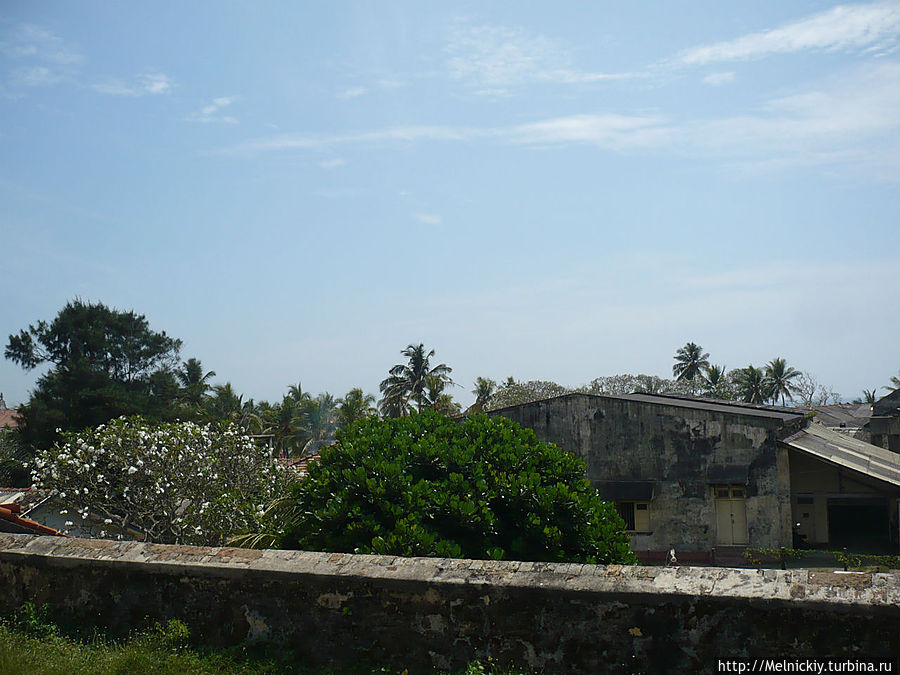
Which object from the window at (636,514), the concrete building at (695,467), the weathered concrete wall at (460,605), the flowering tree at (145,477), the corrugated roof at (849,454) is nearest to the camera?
the weathered concrete wall at (460,605)

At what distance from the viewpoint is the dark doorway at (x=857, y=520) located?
2872cm

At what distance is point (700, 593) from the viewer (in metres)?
4.07

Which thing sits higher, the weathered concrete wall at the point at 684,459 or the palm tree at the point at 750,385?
the palm tree at the point at 750,385

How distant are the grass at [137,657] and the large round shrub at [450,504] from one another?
7.74ft

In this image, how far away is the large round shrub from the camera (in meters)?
7.47

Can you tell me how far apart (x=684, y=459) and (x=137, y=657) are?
72.2 ft

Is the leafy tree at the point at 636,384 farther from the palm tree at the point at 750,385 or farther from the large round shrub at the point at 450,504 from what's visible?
the large round shrub at the point at 450,504

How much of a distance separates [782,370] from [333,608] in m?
83.2

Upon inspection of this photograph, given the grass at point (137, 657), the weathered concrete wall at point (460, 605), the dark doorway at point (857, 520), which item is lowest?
the dark doorway at point (857, 520)

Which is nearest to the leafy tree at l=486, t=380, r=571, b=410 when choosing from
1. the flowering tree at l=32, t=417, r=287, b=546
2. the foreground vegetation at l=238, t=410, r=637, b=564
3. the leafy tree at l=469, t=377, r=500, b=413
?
the leafy tree at l=469, t=377, r=500, b=413

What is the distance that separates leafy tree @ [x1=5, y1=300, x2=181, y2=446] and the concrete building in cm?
3019

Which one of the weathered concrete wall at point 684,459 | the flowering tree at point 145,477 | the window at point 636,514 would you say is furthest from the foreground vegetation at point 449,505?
the window at point 636,514

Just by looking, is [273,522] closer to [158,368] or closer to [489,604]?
[489,604]

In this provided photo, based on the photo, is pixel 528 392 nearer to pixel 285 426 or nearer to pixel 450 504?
pixel 285 426
